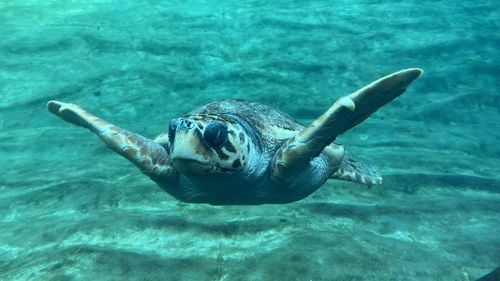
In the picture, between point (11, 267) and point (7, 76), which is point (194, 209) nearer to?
point (11, 267)

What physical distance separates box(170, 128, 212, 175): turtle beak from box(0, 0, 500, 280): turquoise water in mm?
754

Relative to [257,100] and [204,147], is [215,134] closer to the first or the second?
[204,147]

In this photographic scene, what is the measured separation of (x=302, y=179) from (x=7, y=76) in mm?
6762

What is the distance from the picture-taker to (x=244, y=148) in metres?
2.93

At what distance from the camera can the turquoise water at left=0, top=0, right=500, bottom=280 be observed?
9.48 feet

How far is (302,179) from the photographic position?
327 cm

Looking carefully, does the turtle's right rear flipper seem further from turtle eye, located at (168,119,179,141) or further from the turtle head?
turtle eye, located at (168,119,179,141)

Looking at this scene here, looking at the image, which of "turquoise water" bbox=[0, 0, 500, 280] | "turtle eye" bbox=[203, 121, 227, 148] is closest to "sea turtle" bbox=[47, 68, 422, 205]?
"turtle eye" bbox=[203, 121, 227, 148]

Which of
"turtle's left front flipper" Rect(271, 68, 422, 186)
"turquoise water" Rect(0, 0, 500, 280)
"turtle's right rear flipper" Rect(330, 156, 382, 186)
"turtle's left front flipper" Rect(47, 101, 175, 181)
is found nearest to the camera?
"turtle's left front flipper" Rect(271, 68, 422, 186)

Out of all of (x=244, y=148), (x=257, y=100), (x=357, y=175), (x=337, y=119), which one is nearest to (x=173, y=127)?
(x=244, y=148)

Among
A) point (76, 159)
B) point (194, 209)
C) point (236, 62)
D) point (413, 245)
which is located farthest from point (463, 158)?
point (76, 159)

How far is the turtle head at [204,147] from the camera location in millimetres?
2557

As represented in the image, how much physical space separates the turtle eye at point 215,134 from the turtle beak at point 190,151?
50 mm

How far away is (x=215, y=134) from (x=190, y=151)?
0.21 meters
